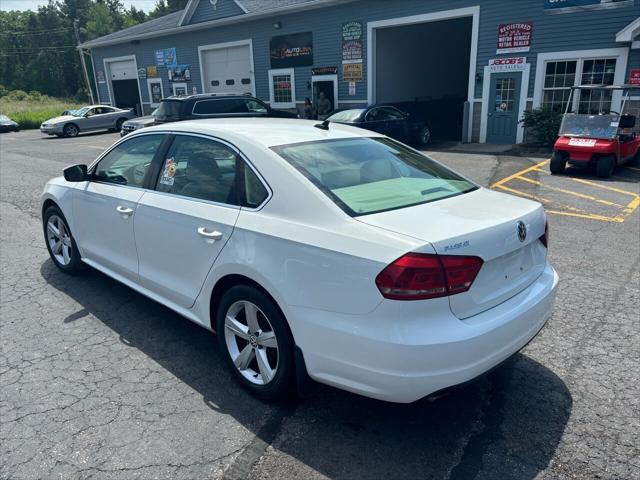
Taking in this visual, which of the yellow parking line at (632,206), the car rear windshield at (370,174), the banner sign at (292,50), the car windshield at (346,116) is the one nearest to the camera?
the car rear windshield at (370,174)

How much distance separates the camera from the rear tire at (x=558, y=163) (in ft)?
34.9

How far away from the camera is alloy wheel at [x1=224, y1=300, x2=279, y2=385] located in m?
2.99

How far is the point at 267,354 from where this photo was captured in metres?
3.06

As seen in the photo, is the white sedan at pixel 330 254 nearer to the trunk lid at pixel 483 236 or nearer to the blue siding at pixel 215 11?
the trunk lid at pixel 483 236

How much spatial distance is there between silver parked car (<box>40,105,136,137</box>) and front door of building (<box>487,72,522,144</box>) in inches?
767

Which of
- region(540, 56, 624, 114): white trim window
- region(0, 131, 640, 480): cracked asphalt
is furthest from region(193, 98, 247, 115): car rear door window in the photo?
region(0, 131, 640, 480): cracked asphalt

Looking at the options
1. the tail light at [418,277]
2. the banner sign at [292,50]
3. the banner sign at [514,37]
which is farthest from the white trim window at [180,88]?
the tail light at [418,277]

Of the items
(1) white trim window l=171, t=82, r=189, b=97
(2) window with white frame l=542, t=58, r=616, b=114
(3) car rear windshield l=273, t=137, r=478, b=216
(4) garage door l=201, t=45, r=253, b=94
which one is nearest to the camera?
(3) car rear windshield l=273, t=137, r=478, b=216

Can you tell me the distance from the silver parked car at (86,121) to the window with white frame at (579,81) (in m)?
21.2

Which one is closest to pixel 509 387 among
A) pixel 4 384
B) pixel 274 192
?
pixel 274 192

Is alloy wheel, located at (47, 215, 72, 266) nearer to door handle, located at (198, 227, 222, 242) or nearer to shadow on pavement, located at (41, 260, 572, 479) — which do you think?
shadow on pavement, located at (41, 260, 572, 479)

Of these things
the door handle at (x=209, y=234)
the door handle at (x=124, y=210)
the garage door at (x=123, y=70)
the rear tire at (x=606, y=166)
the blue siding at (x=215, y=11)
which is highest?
the blue siding at (x=215, y=11)

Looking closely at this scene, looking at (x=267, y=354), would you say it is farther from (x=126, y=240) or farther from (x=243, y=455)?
(x=126, y=240)

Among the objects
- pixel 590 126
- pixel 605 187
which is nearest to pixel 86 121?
pixel 590 126
